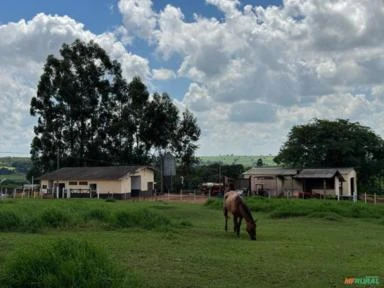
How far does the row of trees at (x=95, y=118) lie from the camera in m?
65.2

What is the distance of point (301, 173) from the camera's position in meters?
55.3

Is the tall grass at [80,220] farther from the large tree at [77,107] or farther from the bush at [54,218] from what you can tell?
the large tree at [77,107]

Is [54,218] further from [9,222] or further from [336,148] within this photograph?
[336,148]

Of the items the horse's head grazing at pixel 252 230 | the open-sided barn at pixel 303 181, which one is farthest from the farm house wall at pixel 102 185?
the horse's head grazing at pixel 252 230

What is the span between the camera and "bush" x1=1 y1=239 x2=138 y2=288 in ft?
24.6

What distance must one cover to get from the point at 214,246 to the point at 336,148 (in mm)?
48170

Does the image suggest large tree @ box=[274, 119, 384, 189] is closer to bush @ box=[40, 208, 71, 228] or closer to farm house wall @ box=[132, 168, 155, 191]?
farm house wall @ box=[132, 168, 155, 191]

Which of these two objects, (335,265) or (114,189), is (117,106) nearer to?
(114,189)

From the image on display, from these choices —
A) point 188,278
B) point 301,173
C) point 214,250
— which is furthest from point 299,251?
point 301,173

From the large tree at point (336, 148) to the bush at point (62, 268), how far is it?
5494 centimetres

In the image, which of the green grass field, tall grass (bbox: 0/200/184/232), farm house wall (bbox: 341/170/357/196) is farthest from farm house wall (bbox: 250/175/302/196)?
tall grass (bbox: 0/200/184/232)

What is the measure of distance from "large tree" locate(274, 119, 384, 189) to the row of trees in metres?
14.8

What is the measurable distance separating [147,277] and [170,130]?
5998 centimetres

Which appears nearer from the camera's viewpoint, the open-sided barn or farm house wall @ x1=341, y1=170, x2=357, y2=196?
the open-sided barn
